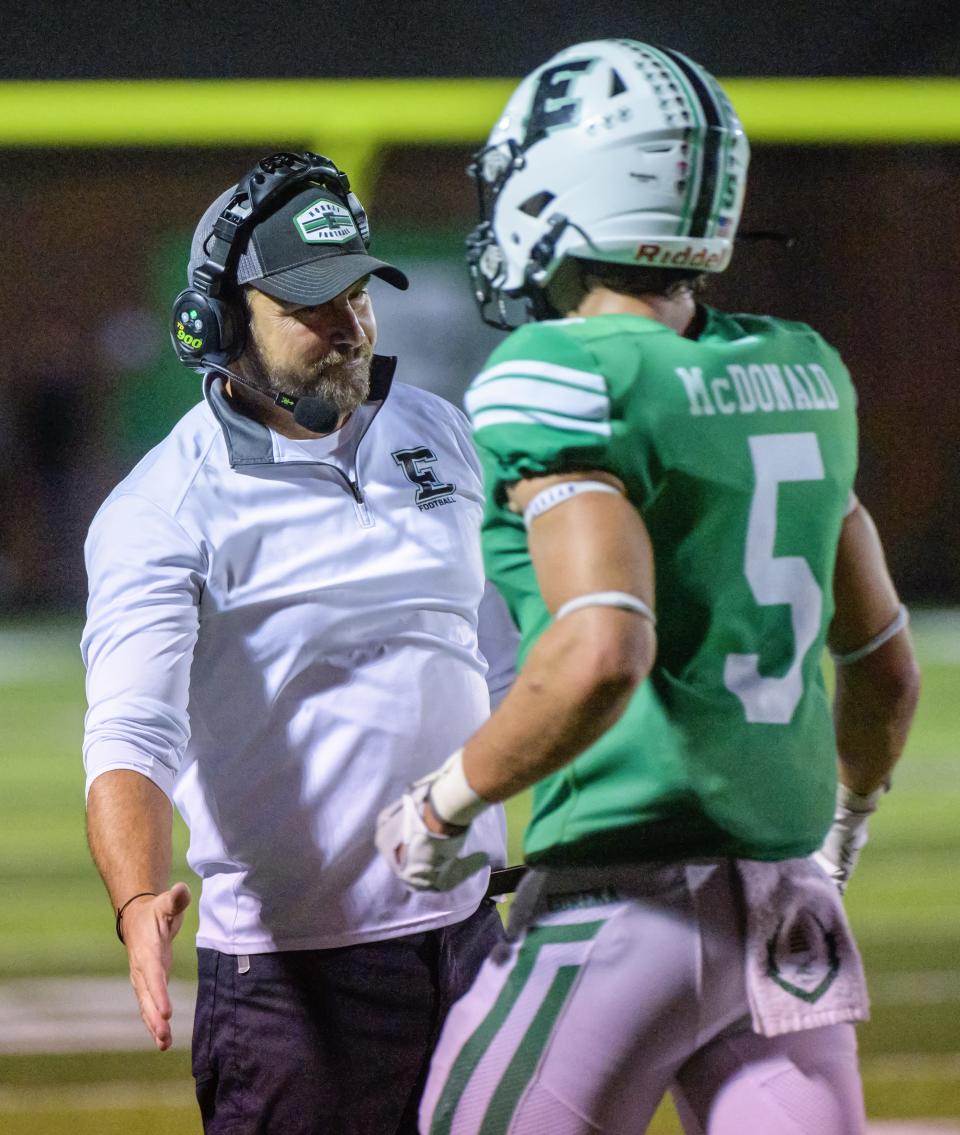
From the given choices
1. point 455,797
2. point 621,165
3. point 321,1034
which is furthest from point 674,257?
point 321,1034

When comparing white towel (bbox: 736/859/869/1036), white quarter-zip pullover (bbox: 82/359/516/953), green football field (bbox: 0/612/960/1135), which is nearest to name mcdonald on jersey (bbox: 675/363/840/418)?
white towel (bbox: 736/859/869/1036)

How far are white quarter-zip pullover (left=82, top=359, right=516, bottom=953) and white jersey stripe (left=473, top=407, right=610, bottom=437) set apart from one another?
561mm

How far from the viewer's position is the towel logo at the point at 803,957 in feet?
3.73

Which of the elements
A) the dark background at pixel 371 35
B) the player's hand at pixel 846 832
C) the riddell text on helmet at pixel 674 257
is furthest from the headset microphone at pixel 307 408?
the dark background at pixel 371 35

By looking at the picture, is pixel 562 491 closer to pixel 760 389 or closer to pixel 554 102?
pixel 760 389

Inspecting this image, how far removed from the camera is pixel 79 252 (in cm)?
952

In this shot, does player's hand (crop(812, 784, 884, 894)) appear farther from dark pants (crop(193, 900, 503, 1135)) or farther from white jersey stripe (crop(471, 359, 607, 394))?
white jersey stripe (crop(471, 359, 607, 394))

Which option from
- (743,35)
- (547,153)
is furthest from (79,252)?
(547,153)

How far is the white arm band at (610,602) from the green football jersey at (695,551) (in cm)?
8

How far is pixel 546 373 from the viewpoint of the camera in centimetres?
107

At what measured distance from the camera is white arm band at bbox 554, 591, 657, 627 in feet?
3.34

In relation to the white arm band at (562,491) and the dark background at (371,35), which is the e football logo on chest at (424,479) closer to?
the white arm band at (562,491)

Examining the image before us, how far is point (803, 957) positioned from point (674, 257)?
21.6 inches

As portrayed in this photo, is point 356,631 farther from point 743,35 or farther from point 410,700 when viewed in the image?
point 743,35
